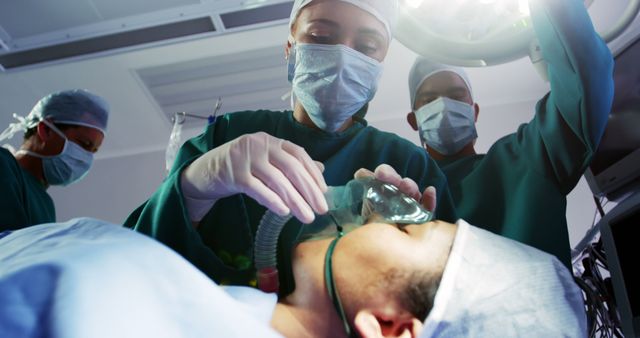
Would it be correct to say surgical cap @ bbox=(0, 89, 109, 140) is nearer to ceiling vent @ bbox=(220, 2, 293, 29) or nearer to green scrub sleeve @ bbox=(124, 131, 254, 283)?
ceiling vent @ bbox=(220, 2, 293, 29)

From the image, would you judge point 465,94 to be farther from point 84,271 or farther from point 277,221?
point 84,271

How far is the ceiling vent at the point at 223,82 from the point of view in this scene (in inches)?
113

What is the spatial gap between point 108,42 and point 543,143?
2.33m

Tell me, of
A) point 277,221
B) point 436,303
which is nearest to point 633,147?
point 436,303

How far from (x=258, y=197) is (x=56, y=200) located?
3036mm

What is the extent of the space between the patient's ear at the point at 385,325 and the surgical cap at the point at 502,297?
0.06m

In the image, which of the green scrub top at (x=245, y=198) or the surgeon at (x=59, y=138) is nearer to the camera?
the green scrub top at (x=245, y=198)

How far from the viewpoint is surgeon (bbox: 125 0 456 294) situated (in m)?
0.99

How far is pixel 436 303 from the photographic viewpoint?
87 centimetres

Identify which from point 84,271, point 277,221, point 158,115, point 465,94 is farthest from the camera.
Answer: point 158,115

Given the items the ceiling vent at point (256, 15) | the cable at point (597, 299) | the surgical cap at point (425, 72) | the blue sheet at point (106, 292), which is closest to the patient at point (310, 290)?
the blue sheet at point (106, 292)

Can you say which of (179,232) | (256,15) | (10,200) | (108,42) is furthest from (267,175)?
(108,42)

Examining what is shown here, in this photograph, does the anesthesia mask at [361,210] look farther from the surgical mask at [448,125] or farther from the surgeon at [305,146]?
the surgical mask at [448,125]

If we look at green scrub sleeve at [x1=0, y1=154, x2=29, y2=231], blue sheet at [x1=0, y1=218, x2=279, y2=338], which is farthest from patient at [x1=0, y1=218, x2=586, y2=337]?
green scrub sleeve at [x1=0, y1=154, x2=29, y2=231]
